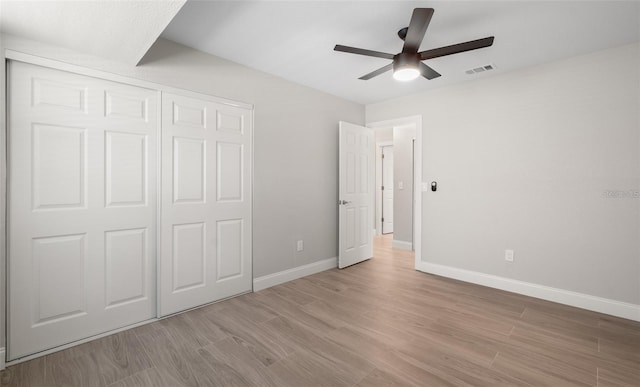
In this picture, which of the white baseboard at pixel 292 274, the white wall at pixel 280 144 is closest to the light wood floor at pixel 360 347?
the white baseboard at pixel 292 274

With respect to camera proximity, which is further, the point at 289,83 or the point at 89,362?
the point at 289,83

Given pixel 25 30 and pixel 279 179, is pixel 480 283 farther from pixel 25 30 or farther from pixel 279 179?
pixel 25 30

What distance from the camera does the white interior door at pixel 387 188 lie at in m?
7.10

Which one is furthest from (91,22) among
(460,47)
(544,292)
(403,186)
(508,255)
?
(403,186)

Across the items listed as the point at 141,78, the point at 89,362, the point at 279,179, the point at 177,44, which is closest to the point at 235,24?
the point at 177,44

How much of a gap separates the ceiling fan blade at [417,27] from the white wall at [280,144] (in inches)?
67.9

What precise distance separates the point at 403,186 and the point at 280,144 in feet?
10.2

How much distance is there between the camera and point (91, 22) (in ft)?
5.66

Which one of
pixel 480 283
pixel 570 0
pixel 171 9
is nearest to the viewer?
pixel 171 9

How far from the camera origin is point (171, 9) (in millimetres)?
1610

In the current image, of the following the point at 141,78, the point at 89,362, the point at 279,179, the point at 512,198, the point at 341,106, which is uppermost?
the point at 341,106

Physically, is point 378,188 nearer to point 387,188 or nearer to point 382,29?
point 387,188

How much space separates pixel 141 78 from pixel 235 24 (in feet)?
3.06

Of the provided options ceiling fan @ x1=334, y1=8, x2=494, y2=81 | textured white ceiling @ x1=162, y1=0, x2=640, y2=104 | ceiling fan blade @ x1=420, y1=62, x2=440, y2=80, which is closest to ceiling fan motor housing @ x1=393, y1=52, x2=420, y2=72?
ceiling fan @ x1=334, y1=8, x2=494, y2=81
